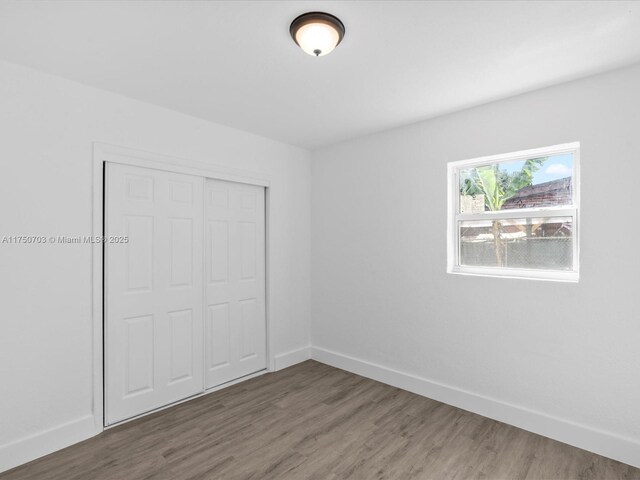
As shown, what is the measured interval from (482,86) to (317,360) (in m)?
3.28

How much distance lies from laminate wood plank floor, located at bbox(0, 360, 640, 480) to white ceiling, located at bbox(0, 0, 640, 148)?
8.47ft

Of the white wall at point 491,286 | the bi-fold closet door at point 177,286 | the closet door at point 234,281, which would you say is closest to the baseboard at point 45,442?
the bi-fold closet door at point 177,286

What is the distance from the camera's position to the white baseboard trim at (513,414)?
7.36 feet

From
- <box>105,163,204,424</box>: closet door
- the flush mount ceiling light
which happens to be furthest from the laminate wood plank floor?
the flush mount ceiling light

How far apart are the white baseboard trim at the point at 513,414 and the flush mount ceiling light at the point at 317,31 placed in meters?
2.88

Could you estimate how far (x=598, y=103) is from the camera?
92.2 inches

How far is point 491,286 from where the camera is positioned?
9.26ft

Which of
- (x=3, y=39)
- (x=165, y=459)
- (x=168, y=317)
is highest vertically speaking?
(x=3, y=39)

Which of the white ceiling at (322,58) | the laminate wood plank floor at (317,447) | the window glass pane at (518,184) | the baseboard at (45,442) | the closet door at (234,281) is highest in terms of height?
the white ceiling at (322,58)

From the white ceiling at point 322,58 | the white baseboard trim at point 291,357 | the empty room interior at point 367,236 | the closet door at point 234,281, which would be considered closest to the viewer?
the white ceiling at point 322,58

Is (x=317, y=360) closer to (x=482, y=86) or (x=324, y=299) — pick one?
(x=324, y=299)

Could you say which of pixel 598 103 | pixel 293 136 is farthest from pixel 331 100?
pixel 598 103

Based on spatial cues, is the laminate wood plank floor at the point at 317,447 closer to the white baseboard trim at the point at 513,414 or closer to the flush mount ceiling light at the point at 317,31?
the white baseboard trim at the point at 513,414

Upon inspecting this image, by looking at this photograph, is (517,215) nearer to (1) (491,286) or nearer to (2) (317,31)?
(1) (491,286)
